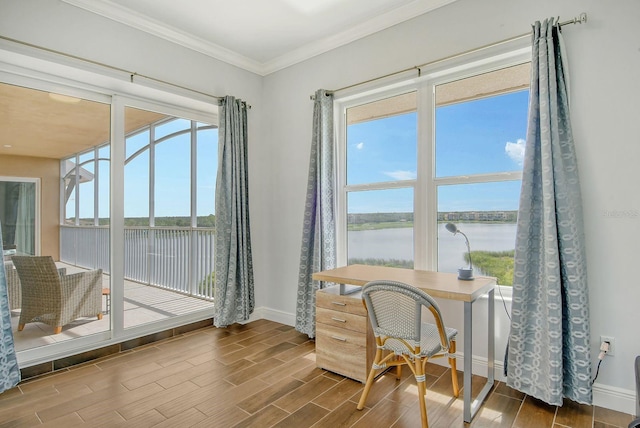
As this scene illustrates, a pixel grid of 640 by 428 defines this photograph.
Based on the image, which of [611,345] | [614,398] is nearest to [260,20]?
[611,345]

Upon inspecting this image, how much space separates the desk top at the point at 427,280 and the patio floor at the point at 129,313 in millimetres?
1777

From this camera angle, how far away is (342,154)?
3385 millimetres

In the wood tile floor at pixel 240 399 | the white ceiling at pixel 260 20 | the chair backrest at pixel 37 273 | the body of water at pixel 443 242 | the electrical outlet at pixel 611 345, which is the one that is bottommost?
the wood tile floor at pixel 240 399

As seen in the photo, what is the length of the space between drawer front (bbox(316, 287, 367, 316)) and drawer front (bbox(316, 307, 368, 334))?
0.09 ft

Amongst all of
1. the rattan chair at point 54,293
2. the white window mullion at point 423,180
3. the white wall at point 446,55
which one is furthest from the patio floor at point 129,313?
the white window mullion at point 423,180

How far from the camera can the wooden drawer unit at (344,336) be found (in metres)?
2.33

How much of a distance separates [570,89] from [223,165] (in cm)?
288

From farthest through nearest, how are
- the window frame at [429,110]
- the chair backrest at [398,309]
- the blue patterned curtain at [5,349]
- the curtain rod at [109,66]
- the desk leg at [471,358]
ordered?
the window frame at [429,110]
the curtain rod at [109,66]
the blue patterned curtain at [5,349]
the desk leg at [471,358]
the chair backrest at [398,309]

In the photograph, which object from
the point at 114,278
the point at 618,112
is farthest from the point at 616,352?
the point at 114,278

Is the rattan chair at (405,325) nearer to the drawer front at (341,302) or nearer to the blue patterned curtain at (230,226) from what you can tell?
the drawer front at (341,302)

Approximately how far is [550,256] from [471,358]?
76 centimetres

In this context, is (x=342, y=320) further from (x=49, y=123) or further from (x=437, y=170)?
(x=49, y=123)

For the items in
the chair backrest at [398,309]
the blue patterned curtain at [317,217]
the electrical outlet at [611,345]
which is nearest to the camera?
the chair backrest at [398,309]

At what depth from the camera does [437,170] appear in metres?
2.76
